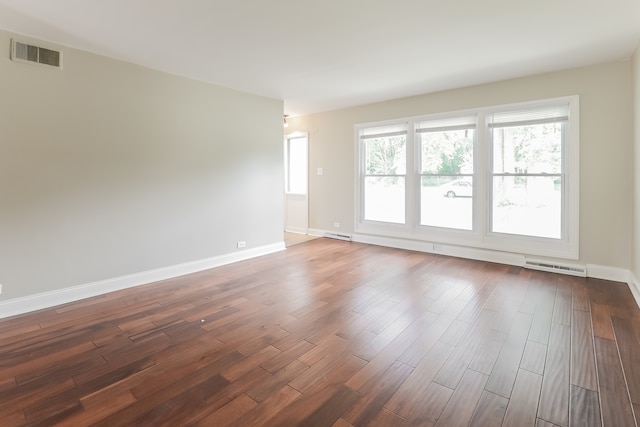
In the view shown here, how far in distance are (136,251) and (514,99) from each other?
5345mm

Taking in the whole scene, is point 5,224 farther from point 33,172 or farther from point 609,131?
point 609,131

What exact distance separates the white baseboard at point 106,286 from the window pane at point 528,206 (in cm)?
390

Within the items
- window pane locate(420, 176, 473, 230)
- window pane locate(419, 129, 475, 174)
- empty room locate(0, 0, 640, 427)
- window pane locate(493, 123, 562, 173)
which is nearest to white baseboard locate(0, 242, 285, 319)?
empty room locate(0, 0, 640, 427)

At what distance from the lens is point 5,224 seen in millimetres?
2936

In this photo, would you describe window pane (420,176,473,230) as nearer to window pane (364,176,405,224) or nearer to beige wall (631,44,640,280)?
window pane (364,176,405,224)

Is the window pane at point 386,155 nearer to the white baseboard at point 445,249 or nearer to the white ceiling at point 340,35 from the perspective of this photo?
the white baseboard at point 445,249

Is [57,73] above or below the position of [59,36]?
below

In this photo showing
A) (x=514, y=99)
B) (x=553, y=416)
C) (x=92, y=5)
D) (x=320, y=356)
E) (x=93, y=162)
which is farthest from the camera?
(x=514, y=99)

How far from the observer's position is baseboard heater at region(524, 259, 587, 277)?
4.00m

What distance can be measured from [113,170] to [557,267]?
5651mm

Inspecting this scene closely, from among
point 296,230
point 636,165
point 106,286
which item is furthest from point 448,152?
point 106,286

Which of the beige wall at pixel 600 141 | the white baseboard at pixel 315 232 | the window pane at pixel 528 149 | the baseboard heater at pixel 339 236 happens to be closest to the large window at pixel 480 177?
the window pane at pixel 528 149

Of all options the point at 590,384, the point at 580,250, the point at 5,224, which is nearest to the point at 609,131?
the point at 580,250

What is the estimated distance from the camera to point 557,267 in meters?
4.17
